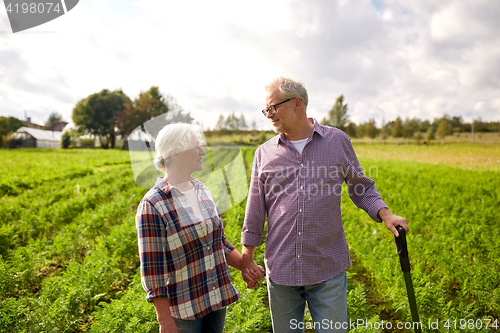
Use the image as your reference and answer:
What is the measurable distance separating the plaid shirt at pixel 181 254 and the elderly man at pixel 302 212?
33cm

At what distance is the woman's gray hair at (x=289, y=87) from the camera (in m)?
1.94

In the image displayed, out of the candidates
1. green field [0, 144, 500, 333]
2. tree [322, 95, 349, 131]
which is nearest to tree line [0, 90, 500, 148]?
tree [322, 95, 349, 131]

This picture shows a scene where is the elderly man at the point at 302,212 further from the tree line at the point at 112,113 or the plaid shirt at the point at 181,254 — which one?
the tree line at the point at 112,113

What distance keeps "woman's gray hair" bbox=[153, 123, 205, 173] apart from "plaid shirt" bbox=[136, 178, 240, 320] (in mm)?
144

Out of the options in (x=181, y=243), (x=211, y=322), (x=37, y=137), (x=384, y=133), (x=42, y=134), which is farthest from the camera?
(x=384, y=133)

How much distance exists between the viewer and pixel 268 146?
7.00 feet

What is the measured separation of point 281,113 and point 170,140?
78 centimetres

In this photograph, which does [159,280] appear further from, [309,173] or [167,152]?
[309,173]

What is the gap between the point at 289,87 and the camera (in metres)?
1.95

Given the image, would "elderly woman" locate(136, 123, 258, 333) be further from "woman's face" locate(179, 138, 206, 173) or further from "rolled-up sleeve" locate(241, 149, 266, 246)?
"rolled-up sleeve" locate(241, 149, 266, 246)

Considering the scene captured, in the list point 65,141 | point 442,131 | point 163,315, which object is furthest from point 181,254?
point 65,141

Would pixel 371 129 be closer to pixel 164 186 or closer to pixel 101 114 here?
pixel 101 114

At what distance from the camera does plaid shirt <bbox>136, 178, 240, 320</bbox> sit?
4.91ft

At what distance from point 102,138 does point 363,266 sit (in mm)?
41848
